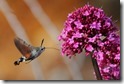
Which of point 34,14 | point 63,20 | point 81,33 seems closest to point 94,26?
point 81,33

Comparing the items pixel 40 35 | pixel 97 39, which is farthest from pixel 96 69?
pixel 40 35

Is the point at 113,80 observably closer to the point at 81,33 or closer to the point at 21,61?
the point at 81,33

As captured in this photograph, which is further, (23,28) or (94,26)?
(23,28)

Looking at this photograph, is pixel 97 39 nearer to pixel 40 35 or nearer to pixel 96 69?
pixel 96 69

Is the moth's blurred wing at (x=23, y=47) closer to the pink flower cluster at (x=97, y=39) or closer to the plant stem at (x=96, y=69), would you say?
the pink flower cluster at (x=97, y=39)

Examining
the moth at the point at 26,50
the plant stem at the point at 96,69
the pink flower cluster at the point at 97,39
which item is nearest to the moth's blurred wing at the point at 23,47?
the moth at the point at 26,50
